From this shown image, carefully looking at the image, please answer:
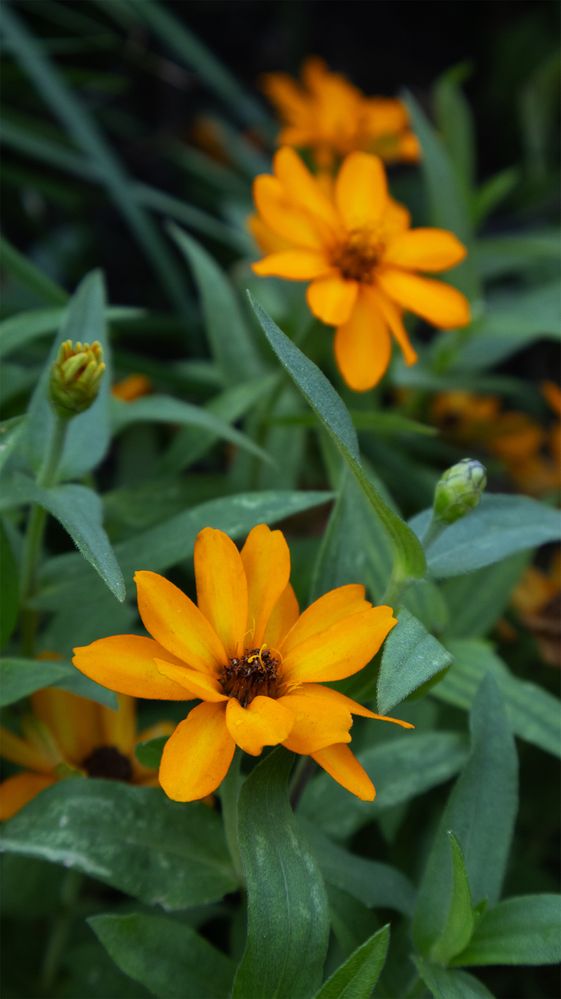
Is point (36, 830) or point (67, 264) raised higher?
point (67, 264)

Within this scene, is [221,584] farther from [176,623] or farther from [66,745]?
[66,745]

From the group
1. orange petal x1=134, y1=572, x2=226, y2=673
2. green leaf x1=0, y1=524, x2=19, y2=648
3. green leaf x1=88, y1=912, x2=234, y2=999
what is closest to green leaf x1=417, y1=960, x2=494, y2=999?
green leaf x1=88, y1=912, x2=234, y2=999

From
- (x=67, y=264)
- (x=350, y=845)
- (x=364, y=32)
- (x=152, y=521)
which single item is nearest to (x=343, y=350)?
(x=152, y=521)

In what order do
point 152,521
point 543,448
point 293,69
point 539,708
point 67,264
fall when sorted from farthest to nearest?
point 293,69, point 543,448, point 67,264, point 152,521, point 539,708

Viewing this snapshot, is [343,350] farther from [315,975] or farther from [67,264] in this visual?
[67,264]

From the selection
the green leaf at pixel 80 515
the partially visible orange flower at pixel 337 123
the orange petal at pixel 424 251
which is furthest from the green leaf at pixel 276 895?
the partially visible orange flower at pixel 337 123

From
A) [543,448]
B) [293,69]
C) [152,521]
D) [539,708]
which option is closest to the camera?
[539,708]

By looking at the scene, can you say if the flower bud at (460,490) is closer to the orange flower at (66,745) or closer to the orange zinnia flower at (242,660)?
the orange zinnia flower at (242,660)
